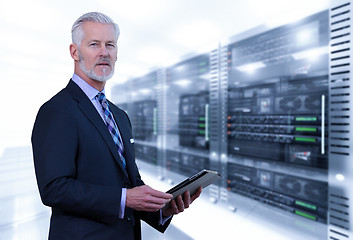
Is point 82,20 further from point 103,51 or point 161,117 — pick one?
point 161,117

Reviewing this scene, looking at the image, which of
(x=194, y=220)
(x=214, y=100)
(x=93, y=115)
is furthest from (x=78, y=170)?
(x=214, y=100)

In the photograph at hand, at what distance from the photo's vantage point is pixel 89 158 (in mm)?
862

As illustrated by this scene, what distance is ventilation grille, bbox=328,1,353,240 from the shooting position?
5.32 feet

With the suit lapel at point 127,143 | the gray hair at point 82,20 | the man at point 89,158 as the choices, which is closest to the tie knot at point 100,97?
the man at point 89,158

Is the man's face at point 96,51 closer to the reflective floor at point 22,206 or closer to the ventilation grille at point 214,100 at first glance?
the reflective floor at point 22,206

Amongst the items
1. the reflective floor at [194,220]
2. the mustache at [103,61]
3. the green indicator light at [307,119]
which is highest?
the mustache at [103,61]

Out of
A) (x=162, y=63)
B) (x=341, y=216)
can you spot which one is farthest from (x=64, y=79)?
(x=341, y=216)

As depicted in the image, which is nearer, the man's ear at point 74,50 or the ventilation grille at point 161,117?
the man's ear at point 74,50

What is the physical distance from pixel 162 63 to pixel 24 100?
2.15 m

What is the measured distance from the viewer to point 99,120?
940 mm

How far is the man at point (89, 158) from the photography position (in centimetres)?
78

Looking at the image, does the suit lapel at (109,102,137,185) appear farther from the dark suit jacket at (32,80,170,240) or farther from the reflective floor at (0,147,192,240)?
the reflective floor at (0,147,192,240)

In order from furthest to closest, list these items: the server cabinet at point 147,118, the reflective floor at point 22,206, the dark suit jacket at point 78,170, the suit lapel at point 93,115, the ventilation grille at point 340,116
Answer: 1. the server cabinet at point 147,118
2. the reflective floor at point 22,206
3. the ventilation grille at point 340,116
4. the suit lapel at point 93,115
5. the dark suit jacket at point 78,170

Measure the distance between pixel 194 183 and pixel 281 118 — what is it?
5.10ft
